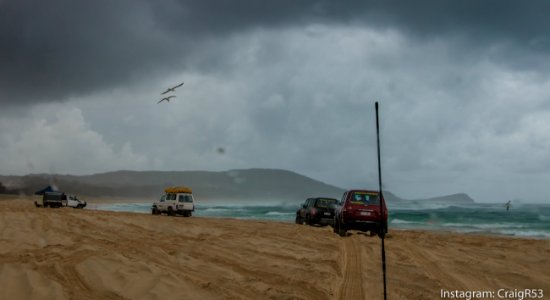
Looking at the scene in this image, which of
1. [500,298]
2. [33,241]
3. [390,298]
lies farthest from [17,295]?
[500,298]

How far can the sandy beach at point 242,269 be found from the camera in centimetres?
893

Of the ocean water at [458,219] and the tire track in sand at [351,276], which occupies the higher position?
the ocean water at [458,219]

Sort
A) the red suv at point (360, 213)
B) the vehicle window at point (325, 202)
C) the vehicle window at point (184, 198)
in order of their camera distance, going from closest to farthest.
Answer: the red suv at point (360, 213) → the vehicle window at point (325, 202) → the vehicle window at point (184, 198)

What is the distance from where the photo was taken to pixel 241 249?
14188mm

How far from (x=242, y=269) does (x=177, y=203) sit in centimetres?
2986

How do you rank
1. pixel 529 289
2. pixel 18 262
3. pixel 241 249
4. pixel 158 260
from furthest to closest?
pixel 241 249, pixel 158 260, pixel 18 262, pixel 529 289

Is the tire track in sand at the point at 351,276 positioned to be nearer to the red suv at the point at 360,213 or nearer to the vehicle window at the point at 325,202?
the red suv at the point at 360,213

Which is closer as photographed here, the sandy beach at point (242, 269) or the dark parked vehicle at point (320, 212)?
the sandy beach at point (242, 269)

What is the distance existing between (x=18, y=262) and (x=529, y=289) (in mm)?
10529

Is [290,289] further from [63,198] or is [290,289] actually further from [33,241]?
[63,198]

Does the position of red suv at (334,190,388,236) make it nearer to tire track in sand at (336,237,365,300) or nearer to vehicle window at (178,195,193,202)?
tire track in sand at (336,237,365,300)

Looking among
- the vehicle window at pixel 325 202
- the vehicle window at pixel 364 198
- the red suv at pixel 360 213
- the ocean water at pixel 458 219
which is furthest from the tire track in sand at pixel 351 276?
the ocean water at pixel 458 219

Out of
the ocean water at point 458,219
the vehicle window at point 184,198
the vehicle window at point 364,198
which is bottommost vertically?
the ocean water at point 458,219

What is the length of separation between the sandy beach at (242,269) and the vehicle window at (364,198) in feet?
15.8
